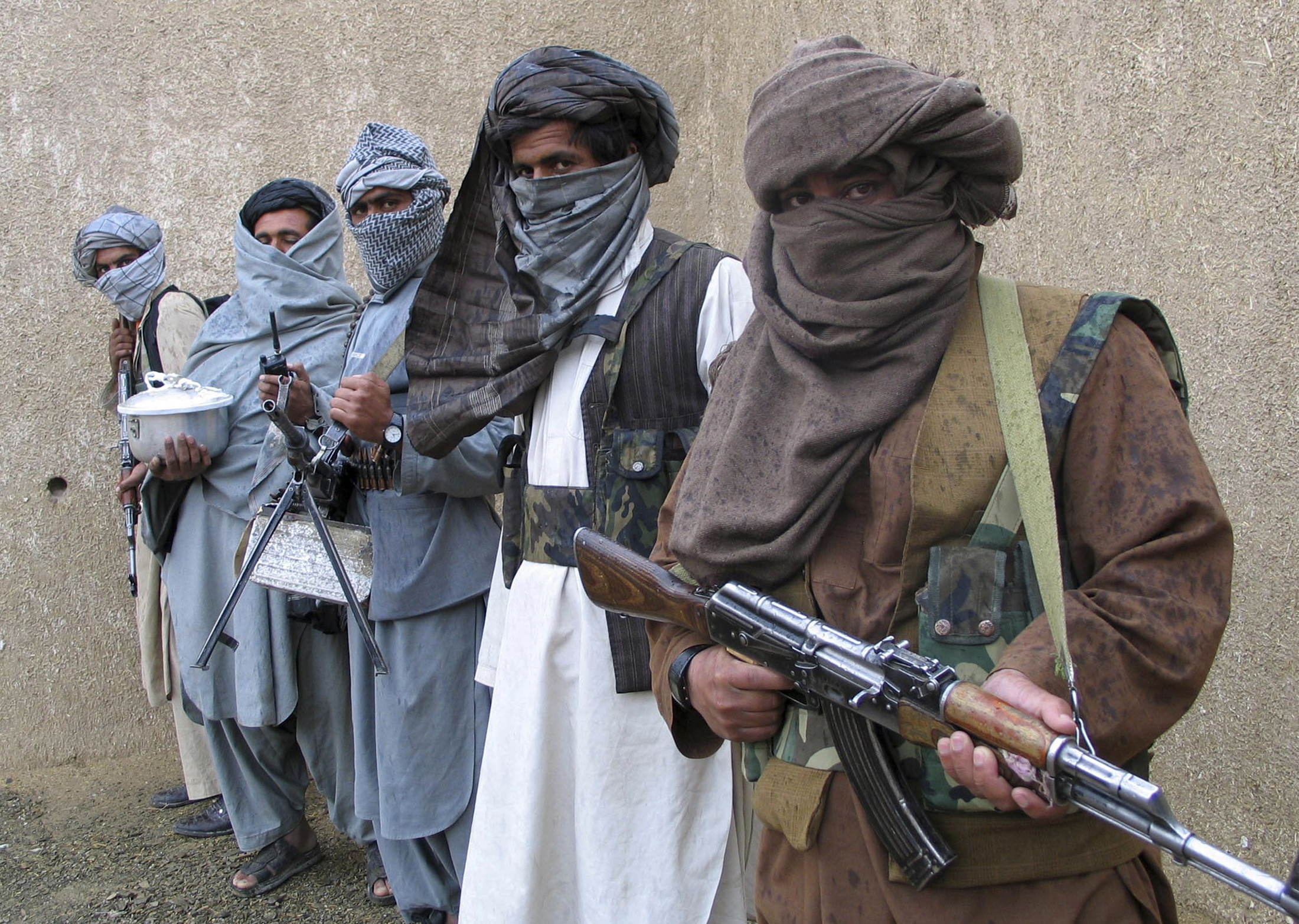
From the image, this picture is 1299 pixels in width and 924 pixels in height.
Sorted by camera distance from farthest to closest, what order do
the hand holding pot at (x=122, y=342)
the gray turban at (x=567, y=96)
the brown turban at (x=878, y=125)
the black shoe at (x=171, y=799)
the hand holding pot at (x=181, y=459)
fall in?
the black shoe at (x=171, y=799), the hand holding pot at (x=122, y=342), the hand holding pot at (x=181, y=459), the gray turban at (x=567, y=96), the brown turban at (x=878, y=125)

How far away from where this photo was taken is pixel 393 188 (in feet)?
10.4

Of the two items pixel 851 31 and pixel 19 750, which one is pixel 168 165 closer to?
pixel 19 750

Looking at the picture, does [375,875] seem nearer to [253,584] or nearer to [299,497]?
[253,584]

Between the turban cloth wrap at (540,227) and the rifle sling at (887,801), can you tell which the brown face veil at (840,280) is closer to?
the rifle sling at (887,801)

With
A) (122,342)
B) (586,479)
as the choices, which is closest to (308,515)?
(586,479)

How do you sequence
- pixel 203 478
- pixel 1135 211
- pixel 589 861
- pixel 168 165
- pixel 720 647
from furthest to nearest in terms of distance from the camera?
pixel 168 165
pixel 203 478
pixel 1135 211
pixel 589 861
pixel 720 647

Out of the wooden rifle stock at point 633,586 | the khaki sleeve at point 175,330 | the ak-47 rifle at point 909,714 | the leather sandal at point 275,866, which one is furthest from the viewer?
the khaki sleeve at point 175,330

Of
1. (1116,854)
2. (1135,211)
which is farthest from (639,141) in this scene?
(1116,854)

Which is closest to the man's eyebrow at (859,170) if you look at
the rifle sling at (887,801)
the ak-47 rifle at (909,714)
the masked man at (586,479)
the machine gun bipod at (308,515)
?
the ak-47 rifle at (909,714)

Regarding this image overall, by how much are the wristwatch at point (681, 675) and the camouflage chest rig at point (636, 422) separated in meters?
0.48

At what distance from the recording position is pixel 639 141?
256 centimetres

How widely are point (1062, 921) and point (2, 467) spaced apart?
519 cm

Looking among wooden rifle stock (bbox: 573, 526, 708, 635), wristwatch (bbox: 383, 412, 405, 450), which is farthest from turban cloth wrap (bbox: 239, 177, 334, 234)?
wooden rifle stock (bbox: 573, 526, 708, 635)

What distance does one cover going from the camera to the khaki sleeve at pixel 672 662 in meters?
1.72
